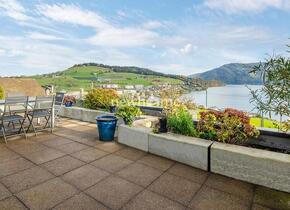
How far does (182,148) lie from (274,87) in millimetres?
1603

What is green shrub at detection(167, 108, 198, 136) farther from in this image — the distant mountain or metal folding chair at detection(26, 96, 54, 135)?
metal folding chair at detection(26, 96, 54, 135)

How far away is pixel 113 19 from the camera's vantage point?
32.6 ft

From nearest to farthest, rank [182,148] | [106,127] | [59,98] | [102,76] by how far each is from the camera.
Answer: [182,148] → [106,127] → [59,98] → [102,76]

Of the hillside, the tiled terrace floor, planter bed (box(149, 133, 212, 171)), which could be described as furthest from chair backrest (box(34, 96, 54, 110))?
the hillside

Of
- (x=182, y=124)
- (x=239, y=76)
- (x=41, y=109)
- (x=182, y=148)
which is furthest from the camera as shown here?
(x=239, y=76)

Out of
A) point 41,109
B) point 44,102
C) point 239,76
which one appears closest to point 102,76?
point 239,76

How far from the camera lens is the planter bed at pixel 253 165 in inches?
96.4

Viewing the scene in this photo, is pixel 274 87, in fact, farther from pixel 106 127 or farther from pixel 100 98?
pixel 100 98

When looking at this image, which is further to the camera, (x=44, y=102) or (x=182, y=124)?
(x=44, y=102)

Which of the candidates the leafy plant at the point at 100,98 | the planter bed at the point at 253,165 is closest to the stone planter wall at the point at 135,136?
the planter bed at the point at 253,165

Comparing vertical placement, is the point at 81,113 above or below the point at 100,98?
below

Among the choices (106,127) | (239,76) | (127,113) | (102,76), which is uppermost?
(102,76)

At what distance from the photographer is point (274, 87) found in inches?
104

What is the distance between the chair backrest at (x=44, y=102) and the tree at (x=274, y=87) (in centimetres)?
441
